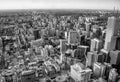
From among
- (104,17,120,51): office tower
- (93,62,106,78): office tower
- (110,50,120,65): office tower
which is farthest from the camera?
(104,17,120,51): office tower

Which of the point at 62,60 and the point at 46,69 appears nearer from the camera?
the point at 46,69

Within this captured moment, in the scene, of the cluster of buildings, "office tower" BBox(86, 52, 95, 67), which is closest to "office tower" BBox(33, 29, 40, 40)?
the cluster of buildings

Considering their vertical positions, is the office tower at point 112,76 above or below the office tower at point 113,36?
below

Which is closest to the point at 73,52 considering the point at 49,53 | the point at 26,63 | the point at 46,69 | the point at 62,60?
the point at 62,60

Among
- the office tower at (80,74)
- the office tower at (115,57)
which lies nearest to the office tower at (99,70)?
the office tower at (80,74)

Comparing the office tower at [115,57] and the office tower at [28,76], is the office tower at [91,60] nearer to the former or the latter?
the office tower at [115,57]

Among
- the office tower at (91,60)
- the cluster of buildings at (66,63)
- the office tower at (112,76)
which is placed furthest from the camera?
the office tower at (91,60)

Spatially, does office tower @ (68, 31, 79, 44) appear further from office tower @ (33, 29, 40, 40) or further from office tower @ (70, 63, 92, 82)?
office tower @ (70, 63, 92, 82)

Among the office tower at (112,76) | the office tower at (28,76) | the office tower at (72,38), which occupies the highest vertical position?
the office tower at (72,38)

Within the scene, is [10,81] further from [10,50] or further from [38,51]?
[10,50]

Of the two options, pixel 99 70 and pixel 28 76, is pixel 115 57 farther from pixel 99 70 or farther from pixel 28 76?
pixel 28 76

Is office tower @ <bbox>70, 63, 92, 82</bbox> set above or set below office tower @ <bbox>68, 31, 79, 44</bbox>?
below
